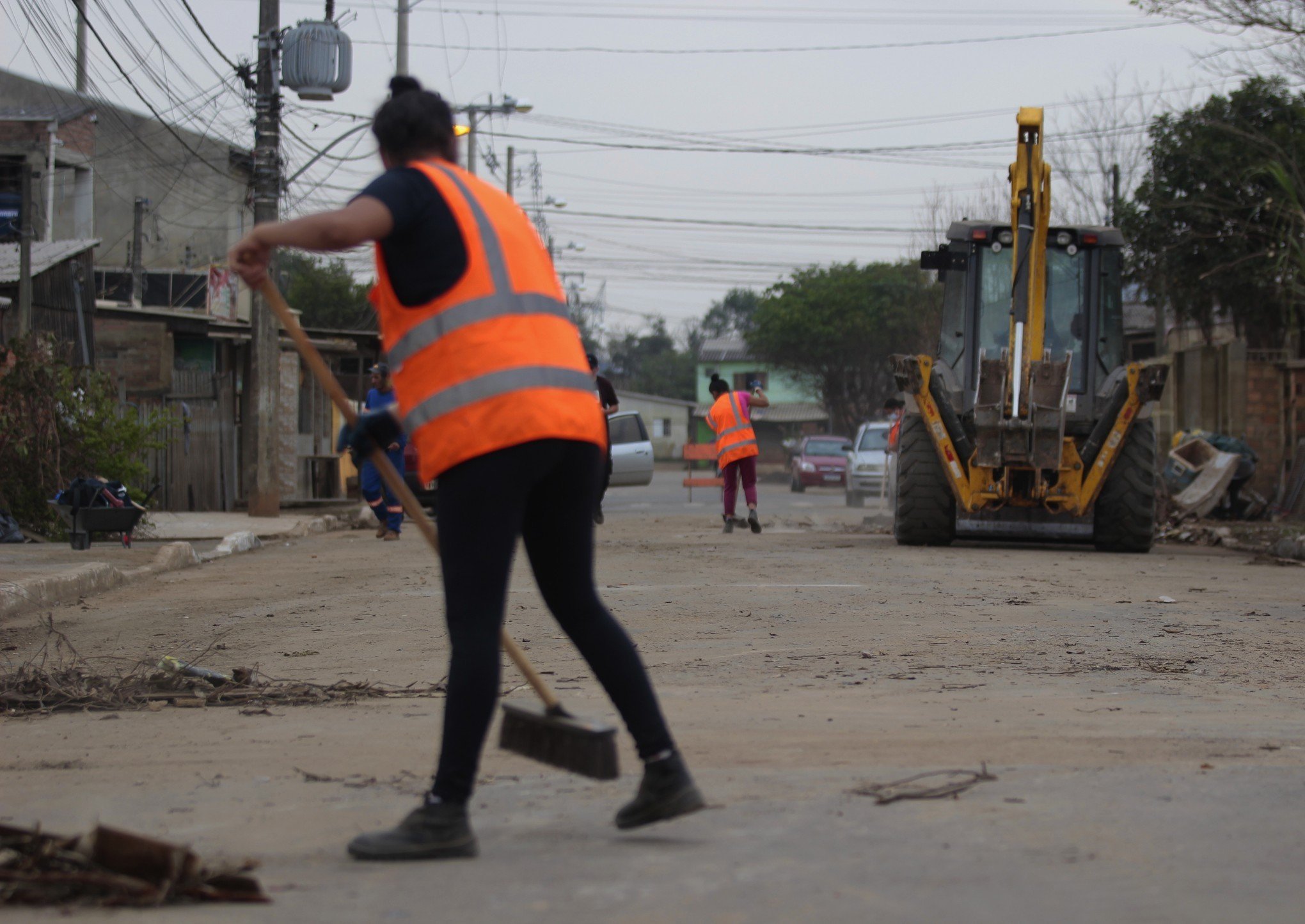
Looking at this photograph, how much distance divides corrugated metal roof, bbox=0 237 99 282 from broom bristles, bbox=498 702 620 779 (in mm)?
16355

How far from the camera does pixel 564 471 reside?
3391 millimetres

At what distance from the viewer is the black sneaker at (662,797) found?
3.28 meters

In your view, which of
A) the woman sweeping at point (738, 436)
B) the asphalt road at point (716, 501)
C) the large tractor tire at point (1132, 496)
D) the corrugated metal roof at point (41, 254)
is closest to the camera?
the large tractor tire at point (1132, 496)

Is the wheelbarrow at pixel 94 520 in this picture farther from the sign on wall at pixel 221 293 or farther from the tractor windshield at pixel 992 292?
the sign on wall at pixel 221 293

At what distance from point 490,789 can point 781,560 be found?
7518 mm

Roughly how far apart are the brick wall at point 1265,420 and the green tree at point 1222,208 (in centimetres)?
90

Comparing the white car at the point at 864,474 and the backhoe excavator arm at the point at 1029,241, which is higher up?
the backhoe excavator arm at the point at 1029,241

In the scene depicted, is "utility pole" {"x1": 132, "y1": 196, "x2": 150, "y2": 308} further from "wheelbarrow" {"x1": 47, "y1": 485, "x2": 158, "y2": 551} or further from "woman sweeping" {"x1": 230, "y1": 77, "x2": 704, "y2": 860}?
"woman sweeping" {"x1": 230, "y1": 77, "x2": 704, "y2": 860}

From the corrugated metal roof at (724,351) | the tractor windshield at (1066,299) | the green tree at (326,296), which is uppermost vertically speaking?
the corrugated metal roof at (724,351)

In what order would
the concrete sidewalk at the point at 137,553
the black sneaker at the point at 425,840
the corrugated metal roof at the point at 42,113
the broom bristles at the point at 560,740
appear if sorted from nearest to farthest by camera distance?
the black sneaker at the point at 425,840 < the broom bristles at the point at 560,740 < the concrete sidewalk at the point at 137,553 < the corrugated metal roof at the point at 42,113

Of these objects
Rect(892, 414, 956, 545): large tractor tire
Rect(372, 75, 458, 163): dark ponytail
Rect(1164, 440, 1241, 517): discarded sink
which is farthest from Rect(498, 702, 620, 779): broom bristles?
Rect(1164, 440, 1241, 517): discarded sink

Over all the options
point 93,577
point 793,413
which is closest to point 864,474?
point 93,577

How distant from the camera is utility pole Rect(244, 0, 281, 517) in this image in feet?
61.3

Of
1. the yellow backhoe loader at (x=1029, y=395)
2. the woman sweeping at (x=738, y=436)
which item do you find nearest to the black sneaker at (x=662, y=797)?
the yellow backhoe loader at (x=1029, y=395)
